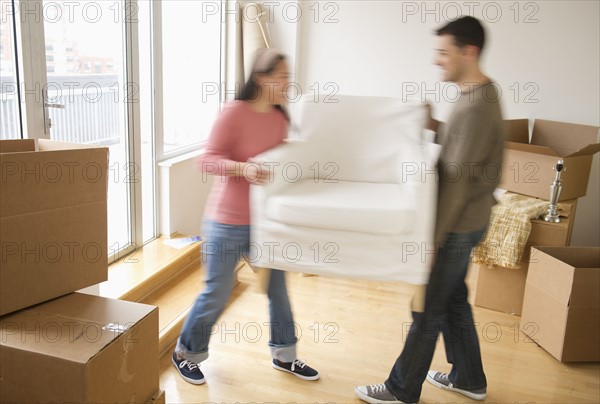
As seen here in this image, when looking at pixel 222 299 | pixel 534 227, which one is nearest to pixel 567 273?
pixel 534 227

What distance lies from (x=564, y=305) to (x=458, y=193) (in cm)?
112

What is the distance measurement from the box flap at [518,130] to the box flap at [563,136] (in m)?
0.07

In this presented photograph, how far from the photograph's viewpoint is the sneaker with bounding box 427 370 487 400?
224 centimetres

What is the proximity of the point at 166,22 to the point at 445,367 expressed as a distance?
2.56m

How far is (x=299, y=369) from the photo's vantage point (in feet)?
7.63

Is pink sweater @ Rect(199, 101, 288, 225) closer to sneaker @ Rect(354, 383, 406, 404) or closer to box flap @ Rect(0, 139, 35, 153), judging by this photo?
box flap @ Rect(0, 139, 35, 153)

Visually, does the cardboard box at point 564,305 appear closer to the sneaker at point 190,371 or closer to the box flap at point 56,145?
the sneaker at point 190,371

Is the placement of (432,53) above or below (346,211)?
above

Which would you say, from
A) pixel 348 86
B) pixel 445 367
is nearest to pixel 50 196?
pixel 445 367

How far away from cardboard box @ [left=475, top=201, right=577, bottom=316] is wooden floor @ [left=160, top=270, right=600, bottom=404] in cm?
7

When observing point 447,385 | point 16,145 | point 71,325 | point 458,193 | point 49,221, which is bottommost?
point 447,385

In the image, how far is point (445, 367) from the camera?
8.20 feet

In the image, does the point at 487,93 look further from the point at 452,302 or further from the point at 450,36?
the point at 452,302

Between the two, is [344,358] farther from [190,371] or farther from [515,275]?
[515,275]
